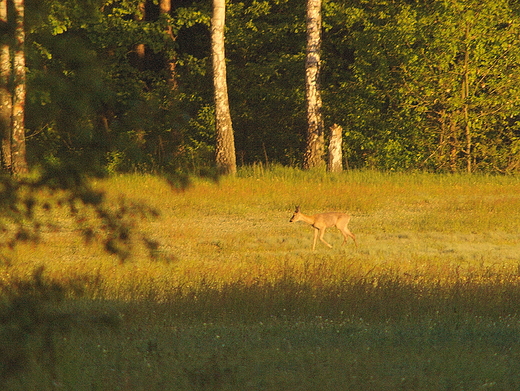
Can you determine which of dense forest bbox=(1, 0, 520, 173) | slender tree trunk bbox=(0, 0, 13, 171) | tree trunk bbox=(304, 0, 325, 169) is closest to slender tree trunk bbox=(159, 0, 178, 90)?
dense forest bbox=(1, 0, 520, 173)

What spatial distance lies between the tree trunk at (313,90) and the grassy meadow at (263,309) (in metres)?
7.40

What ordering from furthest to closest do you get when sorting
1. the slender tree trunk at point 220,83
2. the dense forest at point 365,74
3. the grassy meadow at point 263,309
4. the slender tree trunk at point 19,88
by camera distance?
the dense forest at point 365,74 → the slender tree trunk at point 220,83 → the grassy meadow at point 263,309 → the slender tree trunk at point 19,88

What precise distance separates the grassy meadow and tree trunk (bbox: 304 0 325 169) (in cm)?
740

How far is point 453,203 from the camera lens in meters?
19.2

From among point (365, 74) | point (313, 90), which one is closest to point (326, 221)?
point (313, 90)

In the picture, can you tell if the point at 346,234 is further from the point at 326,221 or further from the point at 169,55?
the point at 169,55

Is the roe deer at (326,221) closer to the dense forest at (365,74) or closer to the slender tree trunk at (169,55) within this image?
the dense forest at (365,74)

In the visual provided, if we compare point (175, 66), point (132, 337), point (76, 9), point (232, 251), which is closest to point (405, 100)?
point (175, 66)

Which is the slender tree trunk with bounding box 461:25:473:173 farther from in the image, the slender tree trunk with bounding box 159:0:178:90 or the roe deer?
the roe deer

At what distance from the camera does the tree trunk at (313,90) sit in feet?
77.7

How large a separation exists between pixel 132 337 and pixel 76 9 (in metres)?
3.70

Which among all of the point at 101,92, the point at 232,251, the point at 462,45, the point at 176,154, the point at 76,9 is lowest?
Answer: the point at 232,251

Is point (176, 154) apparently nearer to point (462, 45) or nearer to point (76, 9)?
point (76, 9)

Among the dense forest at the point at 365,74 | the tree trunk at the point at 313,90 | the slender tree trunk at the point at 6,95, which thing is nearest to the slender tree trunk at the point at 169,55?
the dense forest at the point at 365,74
